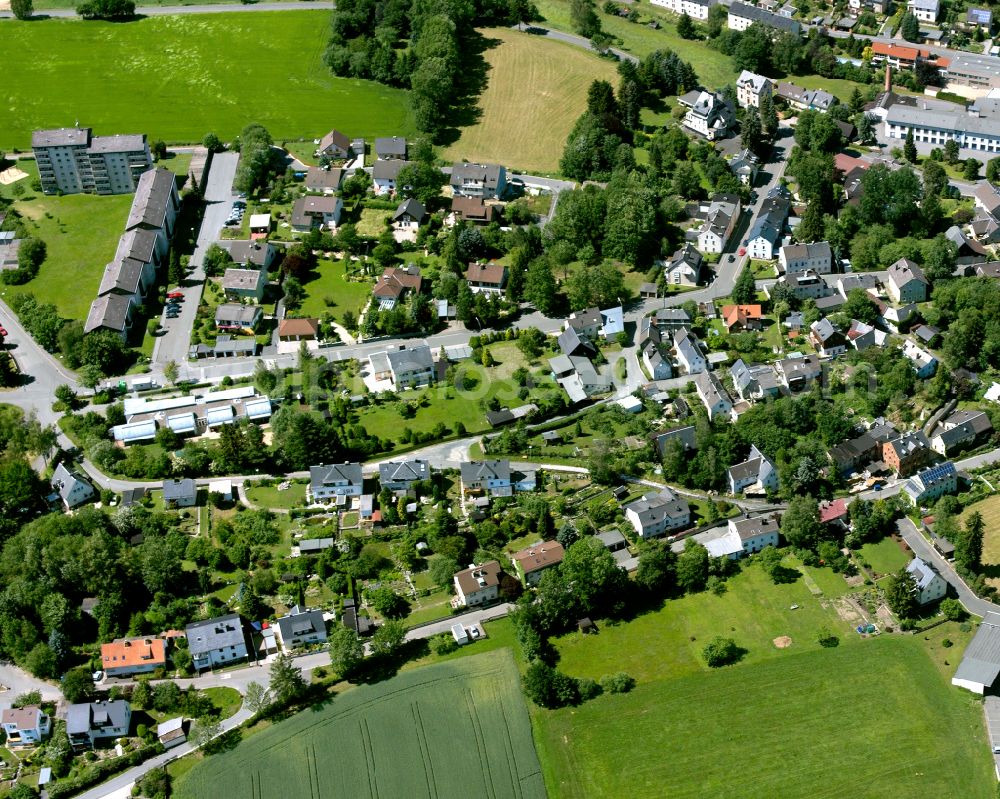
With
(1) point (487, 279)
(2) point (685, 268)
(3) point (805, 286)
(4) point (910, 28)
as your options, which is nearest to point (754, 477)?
(3) point (805, 286)

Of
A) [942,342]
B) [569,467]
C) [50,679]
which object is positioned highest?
[942,342]

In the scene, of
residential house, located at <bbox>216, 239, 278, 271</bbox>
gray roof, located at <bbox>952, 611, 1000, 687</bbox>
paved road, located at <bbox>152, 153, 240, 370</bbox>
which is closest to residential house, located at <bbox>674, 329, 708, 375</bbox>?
gray roof, located at <bbox>952, 611, 1000, 687</bbox>

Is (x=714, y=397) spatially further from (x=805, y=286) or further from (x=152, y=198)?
(x=152, y=198)

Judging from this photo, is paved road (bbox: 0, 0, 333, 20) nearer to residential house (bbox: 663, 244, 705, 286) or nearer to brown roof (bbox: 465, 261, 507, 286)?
brown roof (bbox: 465, 261, 507, 286)

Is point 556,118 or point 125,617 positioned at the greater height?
point 556,118

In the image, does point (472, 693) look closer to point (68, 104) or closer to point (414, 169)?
point (414, 169)

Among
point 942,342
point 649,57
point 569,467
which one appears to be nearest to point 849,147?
point 649,57
